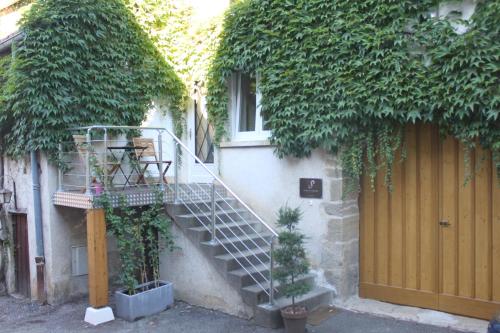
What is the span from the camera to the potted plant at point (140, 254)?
6.39 meters

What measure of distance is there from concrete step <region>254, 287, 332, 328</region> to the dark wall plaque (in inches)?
48.7


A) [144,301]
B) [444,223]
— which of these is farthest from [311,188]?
[144,301]

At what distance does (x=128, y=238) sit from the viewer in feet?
21.8

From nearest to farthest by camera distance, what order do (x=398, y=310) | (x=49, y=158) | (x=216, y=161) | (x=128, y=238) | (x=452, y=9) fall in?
(x=452, y=9) < (x=398, y=310) < (x=128, y=238) < (x=49, y=158) < (x=216, y=161)

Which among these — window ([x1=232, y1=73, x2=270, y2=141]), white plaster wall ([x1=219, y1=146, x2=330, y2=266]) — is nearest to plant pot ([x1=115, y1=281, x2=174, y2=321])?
white plaster wall ([x1=219, y1=146, x2=330, y2=266])

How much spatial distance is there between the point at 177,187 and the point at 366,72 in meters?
3.09

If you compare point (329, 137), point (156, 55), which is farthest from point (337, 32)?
point (156, 55)

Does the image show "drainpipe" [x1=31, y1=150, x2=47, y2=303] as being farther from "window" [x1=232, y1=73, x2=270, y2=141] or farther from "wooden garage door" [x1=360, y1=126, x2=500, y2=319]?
"wooden garage door" [x1=360, y1=126, x2=500, y2=319]

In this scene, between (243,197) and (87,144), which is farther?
(243,197)

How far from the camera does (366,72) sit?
6.02 m

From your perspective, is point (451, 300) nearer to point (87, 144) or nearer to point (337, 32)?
point (337, 32)

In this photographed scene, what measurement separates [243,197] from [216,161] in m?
0.81

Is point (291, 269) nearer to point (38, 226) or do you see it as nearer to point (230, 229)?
point (230, 229)

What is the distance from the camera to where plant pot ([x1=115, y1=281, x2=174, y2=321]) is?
6379 mm
